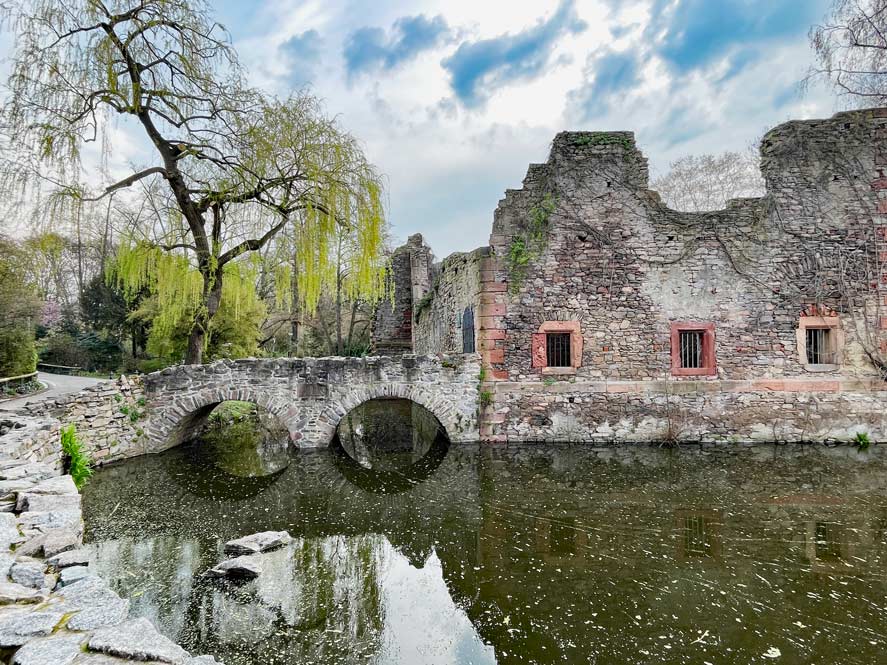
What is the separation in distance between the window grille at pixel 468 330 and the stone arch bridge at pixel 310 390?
830 mm

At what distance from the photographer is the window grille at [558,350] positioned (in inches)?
417

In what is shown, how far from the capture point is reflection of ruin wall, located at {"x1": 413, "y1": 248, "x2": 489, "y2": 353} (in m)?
11.0

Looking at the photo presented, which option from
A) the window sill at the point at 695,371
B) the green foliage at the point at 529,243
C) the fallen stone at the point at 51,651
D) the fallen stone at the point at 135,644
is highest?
the green foliage at the point at 529,243

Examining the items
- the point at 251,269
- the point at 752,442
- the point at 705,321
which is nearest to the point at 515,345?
the point at 705,321

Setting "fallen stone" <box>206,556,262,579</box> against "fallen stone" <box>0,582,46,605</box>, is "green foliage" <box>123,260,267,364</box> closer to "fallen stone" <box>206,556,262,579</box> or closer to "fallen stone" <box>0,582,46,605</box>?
"fallen stone" <box>206,556,262,579</box>

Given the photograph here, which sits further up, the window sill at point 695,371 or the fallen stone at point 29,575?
the window sill at point 695,371

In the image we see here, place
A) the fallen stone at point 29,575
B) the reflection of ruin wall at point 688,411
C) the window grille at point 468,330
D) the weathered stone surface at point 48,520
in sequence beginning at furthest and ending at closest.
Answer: the window grille at point 468,330, the reflection of ruin wall at point 688,411, the weathered stone surface at point 48,520, the fallen stone at point 29,575

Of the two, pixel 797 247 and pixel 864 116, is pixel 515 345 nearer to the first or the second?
pixel 797 247

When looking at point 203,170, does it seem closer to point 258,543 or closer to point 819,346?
point 258,543

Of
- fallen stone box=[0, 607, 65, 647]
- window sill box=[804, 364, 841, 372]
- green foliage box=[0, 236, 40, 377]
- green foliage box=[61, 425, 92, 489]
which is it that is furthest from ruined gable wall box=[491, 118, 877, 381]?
green foliage box=[0, 236, 40, 377]

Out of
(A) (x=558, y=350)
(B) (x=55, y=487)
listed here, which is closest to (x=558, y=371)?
(A) (x=558, y=350)

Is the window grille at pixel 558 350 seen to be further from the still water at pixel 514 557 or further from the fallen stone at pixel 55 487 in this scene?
the fallen stone at pixel 55 487

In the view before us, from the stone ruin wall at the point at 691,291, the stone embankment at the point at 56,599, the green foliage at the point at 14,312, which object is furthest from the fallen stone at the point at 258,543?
the green foliage at the point at 14,312

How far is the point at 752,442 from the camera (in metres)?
10.1
